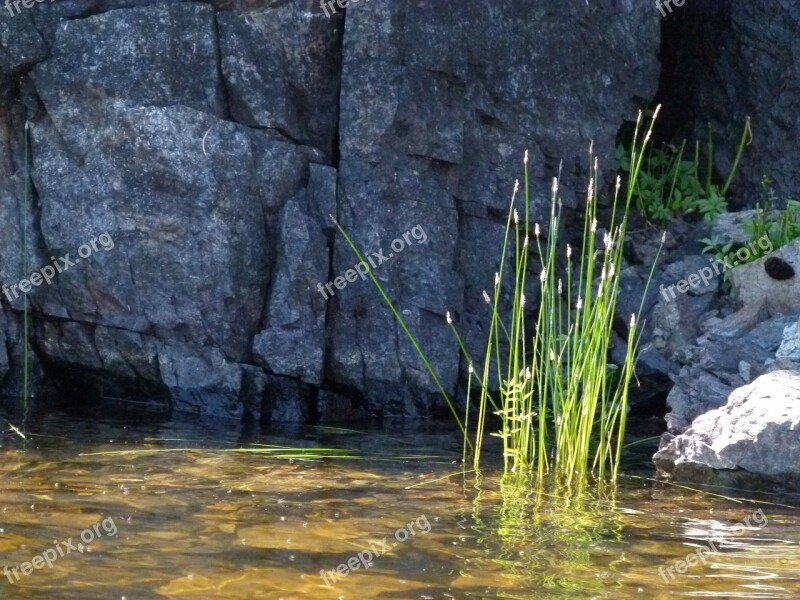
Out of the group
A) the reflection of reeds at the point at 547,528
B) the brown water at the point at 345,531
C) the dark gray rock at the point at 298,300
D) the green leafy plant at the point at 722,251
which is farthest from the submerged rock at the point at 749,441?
the dark gray rock at the point at 298,300

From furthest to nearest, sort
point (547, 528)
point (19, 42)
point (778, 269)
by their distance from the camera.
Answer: point (19, 42)
point (778, 269)
point (547, 528)

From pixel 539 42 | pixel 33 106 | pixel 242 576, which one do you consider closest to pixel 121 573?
pixel 242 576

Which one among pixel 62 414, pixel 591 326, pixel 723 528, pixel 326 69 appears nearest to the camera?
pixel 723 528

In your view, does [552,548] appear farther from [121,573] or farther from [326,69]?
[326,69]

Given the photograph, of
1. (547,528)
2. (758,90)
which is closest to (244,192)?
(547,528)

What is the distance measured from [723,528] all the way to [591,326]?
3.01 ft

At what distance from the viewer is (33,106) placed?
18.1 feet

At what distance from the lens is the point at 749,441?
4.18 metres

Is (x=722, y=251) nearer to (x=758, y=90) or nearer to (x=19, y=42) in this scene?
(x=758, y=90)

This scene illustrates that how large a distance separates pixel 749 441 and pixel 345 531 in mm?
1699

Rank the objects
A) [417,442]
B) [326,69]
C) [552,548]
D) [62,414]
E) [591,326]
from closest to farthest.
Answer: [552,548], [591,326], [417,442], [62,414], [326,69]

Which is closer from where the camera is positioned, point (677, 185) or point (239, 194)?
point (239, 194)

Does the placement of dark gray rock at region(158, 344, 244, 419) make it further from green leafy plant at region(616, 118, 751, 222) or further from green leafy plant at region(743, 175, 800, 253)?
green leafy plant at region(743, 175, 800, 253)

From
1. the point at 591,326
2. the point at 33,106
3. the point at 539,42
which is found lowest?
the point at 591,326
